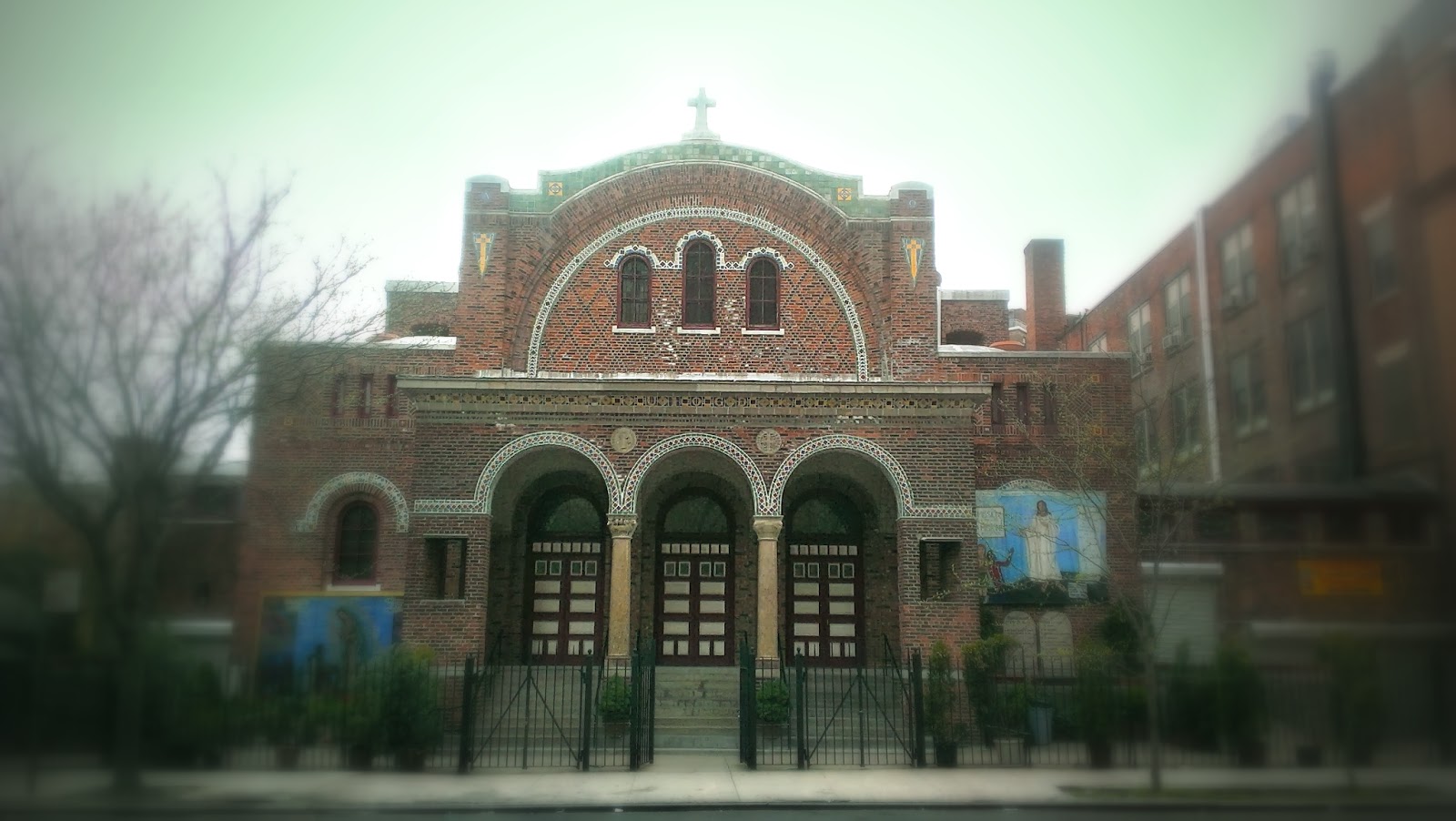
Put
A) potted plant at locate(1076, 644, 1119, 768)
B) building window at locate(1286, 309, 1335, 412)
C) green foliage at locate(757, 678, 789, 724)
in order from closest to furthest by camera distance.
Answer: building window at locate(1286, 309, 1335, 412) → potted plant at locate(1076, 644, 1119, 768) → green foliage at locate(757, 678, 789, 724)

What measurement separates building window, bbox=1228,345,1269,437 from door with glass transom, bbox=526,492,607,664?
20408 millimetres

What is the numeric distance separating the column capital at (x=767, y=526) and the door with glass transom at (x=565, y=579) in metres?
4.59

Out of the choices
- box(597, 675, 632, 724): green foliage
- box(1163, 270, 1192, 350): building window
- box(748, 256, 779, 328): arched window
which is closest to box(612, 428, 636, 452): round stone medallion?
box(748, 256, 779, 328): arched window

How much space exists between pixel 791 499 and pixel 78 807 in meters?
20.7

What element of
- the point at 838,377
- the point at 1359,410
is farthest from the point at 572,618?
the point at 1359,410

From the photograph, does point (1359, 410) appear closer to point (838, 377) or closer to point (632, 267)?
point (838, 377)

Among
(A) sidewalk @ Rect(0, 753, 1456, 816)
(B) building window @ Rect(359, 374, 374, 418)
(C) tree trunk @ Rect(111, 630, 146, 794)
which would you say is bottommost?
(A) sidewalk @ Rect(0, 753, 1456, 816)

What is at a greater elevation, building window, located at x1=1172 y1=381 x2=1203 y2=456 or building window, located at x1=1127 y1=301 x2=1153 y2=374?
building window, located at x1=1127 y1=301 x2=1153 y2=374

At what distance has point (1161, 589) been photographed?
9805 mm

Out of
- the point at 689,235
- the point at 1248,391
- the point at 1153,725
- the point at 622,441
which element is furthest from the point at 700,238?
the point at 1248,391

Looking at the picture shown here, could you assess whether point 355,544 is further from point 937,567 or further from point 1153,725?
point 1153,725

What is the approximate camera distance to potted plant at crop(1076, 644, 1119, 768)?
987 centimetres

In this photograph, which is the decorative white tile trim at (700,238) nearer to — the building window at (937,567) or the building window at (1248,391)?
the building window at (937,567)

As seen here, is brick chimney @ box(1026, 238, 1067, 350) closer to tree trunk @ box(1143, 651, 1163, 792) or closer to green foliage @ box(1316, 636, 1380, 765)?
tree trunk @ box(1143, 651, 1163, 792)
